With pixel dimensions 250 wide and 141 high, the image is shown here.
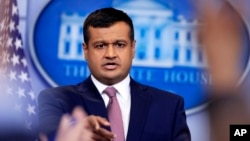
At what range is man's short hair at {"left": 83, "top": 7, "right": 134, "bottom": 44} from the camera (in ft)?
5.89

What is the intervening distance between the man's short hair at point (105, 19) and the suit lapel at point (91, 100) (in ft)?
0.52

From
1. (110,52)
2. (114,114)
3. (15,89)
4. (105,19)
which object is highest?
(105,19)

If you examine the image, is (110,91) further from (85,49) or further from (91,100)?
(85,49)

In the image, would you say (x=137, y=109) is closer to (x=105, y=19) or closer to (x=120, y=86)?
(x=120, y=86)

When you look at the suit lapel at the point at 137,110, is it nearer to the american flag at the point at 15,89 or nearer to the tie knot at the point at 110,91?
the tie knot at the point at 110,91

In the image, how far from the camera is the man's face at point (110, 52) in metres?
1.78

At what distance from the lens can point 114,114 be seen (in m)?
1.80

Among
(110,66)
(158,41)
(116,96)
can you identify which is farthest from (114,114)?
(158,41)

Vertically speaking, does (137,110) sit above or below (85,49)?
below

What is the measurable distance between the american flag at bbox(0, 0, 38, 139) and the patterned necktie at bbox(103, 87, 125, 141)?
0.27 metres

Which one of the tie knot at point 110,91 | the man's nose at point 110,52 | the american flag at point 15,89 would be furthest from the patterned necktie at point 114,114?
the american flag at point 15,89

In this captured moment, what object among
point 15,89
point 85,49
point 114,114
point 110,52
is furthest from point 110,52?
point 15,89

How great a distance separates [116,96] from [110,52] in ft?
0.53

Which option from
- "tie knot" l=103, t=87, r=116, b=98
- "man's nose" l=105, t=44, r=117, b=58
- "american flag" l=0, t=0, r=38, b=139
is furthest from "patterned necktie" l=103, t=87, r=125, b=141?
"american flag" l=0, t=0, r=38, b=139
